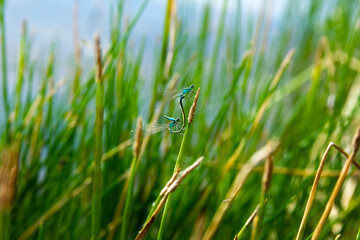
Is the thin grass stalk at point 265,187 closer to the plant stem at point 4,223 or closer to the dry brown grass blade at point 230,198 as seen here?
the dry brown grass blade at point 230,198

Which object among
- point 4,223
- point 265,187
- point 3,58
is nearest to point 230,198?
point 265,187

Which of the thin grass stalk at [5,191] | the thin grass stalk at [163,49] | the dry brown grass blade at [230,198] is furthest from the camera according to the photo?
the thin grass stalk at [163,49]

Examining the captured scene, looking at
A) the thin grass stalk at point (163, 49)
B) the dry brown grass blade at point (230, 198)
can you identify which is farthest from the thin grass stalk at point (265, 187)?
the thin grass stalk at point (163, 49)

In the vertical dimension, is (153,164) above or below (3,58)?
below

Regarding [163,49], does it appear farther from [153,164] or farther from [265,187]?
[265,187]

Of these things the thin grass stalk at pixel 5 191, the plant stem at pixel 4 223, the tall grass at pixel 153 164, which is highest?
the thin grass stalk at pixel 5 191

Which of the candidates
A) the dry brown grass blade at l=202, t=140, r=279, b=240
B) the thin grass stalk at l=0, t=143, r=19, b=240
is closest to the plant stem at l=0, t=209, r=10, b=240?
the thin grass stalk at l=0, t=143, r=19, b=240

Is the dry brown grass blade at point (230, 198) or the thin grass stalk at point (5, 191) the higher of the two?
the thin grass stalk at point (5, 191)

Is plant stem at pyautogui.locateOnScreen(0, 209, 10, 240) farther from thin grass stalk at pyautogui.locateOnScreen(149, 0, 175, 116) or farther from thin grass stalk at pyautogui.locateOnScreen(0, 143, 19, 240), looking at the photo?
thin grass stalk at pyautogui.locateOnScreen(149, 0, 175, 116)

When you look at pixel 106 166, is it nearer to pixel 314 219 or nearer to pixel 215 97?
pixel 314 219

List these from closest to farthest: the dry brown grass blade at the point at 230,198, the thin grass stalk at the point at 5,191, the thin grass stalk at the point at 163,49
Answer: the thin grass stalk at the point at 5,191 < the dry brown grass blade at the point at 230,198 < the thin grass stalk at the point at 163,49

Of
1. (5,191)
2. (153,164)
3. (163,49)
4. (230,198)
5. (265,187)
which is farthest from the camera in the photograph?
(153,164)

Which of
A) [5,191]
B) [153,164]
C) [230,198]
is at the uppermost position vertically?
[5,191]

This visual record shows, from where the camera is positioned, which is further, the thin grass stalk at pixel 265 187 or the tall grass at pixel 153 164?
the tall grass at pixel 153 164
